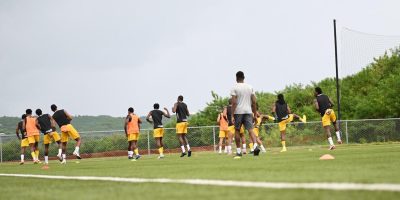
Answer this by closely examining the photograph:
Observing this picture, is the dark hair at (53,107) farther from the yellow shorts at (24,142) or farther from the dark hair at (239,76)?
the dark hair at (239,76)

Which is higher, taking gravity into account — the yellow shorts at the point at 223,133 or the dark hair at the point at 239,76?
the dark hair at the point at 239,76

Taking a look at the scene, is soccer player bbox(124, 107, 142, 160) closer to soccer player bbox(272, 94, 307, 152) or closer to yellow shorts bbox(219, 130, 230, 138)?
yellow shorts bbox(219, 130, 230, 138)

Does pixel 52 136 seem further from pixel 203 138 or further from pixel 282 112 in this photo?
pixel 203 138

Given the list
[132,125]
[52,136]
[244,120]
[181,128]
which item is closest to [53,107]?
[52,136]

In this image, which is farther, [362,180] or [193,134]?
[193,134]

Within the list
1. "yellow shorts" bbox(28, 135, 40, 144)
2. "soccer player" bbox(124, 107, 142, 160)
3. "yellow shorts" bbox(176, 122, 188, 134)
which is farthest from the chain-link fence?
"yellow shorts" bbox(176, 122, 188, 134)

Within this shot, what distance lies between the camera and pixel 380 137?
3969 centimetres

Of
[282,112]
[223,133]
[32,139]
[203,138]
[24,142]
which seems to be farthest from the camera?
[203,138]

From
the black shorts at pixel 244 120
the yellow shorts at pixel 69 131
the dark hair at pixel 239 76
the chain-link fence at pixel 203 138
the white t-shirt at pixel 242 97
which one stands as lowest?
the chain-link fence at pixel 203 138

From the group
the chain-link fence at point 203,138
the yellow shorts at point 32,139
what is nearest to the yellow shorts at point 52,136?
the yellow shorts at point 32,139

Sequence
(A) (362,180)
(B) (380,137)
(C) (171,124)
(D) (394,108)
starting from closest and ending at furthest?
(A) (362,180) → (B) (380,137) → (D) (394,108) → (C) (171,124)

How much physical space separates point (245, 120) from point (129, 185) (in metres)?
11.0

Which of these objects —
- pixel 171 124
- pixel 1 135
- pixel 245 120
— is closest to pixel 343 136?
pixel 1 135

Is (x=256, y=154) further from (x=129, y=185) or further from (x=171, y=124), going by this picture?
(x=171, y=124)
